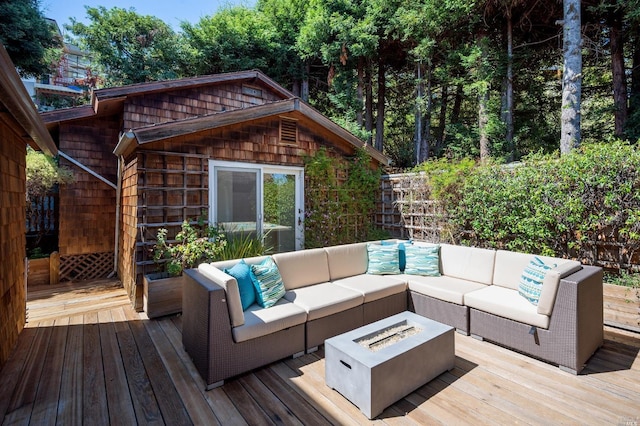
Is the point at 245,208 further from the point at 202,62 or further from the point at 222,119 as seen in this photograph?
the point at 202,62

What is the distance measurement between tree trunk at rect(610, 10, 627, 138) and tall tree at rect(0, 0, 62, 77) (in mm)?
15765

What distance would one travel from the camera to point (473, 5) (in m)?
8.94

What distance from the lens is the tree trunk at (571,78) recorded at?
23.2 ft

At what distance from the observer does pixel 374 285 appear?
3832 millimetres

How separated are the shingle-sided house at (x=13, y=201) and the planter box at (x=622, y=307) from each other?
19.7 feet

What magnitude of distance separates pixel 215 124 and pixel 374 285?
3249 mm

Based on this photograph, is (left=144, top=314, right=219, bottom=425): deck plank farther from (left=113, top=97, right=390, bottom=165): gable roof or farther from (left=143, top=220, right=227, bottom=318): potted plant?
(left=113, top=97, right=390, bottom=165): gable roof

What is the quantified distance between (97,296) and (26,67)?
881 centimetres

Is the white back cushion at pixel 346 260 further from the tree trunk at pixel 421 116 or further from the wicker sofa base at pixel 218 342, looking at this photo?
the tree trunk at pixel 421 116

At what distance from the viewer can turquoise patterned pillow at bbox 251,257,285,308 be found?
3156 mm

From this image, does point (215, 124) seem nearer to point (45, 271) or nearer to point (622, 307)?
point (45, 271)

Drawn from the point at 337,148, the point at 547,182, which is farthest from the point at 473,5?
the point at 547,182

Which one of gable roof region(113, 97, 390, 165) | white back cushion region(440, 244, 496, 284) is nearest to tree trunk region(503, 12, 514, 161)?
gable roof region(113, 97, 390, 165)

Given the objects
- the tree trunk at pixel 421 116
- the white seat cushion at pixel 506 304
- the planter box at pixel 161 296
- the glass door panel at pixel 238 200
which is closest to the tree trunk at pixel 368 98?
the tree trunk at pixel 421 116
